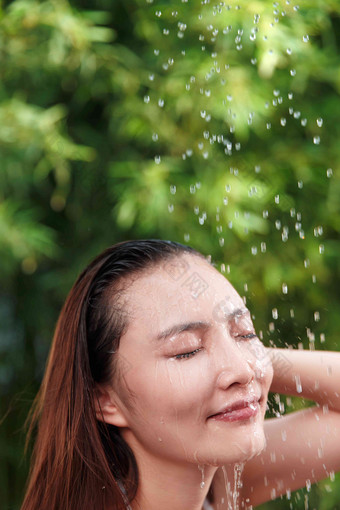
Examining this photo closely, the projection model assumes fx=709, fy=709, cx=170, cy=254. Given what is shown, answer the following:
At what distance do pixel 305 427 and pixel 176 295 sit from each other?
0.42 m

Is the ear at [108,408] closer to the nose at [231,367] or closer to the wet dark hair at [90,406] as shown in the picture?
the wet dark hair at [90,406]

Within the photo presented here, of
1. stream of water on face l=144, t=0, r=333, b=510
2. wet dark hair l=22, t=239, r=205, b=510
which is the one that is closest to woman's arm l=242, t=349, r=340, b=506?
wet dark hair l=22, t=239, r=205, b=510

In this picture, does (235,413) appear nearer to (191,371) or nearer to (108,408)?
(191,371)

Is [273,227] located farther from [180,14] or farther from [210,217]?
[180,14]

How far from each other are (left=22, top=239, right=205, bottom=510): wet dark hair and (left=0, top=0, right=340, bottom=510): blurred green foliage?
3.81 ft

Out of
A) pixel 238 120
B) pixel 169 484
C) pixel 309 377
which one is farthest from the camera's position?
pixel 238 120

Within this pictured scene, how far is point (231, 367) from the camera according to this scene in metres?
1.09

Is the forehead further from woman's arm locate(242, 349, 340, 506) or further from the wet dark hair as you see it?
woman's arm locate(242, 349, 340, 506)

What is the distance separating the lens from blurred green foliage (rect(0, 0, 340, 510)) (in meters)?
2.43

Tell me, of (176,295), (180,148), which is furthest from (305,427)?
(180,148)

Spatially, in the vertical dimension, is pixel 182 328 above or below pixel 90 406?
above

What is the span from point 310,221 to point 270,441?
4.55 ft

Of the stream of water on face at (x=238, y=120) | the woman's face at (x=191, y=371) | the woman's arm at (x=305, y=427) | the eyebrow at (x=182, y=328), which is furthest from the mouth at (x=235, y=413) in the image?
the stream of water on face at (x=238, y=120)

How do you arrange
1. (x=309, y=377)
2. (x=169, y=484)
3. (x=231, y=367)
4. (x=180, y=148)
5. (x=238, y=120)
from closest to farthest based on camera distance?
(x=231, y=367), (x=169, y=484), (x=309, y=377), (x=238, y=120), (x=180, y=148)
